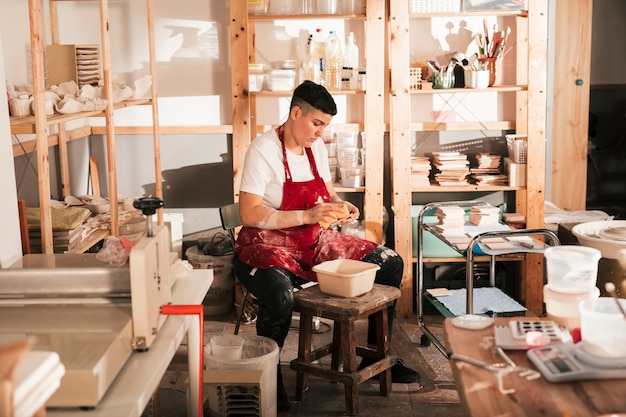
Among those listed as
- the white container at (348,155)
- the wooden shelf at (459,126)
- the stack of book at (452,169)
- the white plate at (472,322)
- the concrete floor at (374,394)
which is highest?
the wooden shelf at (459,126)

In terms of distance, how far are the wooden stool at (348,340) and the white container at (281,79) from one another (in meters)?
1.66

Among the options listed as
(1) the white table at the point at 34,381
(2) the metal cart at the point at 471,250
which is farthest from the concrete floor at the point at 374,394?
(1) the white table at the point at 34,381

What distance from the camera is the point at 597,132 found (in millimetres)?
7793

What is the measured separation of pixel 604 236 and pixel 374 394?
1513mm

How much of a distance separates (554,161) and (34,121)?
4419 millimetres

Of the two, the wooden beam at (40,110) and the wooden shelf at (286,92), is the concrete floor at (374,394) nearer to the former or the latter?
the wooden beam at (40,110)

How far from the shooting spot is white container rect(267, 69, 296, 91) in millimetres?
5297

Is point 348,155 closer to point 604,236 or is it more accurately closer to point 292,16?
point 292,16

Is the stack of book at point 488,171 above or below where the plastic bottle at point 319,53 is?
below

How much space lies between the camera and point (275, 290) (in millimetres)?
4020

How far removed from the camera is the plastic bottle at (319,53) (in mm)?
5344

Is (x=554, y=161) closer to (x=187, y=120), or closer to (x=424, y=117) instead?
(x=424, y=117)

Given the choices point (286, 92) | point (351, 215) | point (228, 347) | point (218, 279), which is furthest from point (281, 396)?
point (286, 92)

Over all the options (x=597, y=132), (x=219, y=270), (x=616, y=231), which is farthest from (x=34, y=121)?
(x=597, y=132)
